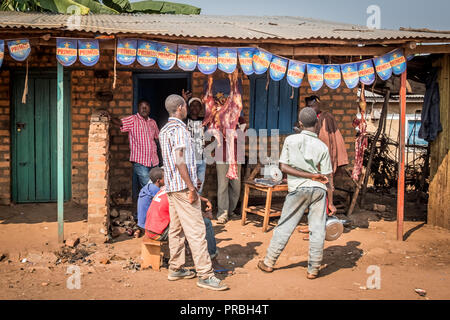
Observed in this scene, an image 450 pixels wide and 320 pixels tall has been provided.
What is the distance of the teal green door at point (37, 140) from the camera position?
7652 mm

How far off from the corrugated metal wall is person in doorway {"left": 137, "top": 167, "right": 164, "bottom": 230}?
478 centimetres

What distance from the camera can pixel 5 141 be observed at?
756 centimetres

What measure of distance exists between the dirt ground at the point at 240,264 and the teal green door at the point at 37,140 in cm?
42

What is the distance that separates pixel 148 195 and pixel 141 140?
173cm

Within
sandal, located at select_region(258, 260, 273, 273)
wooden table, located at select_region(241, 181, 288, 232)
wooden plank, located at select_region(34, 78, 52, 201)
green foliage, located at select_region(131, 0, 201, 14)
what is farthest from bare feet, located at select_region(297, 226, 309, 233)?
green foliage, located at select_region(131, 0, 201, 14)

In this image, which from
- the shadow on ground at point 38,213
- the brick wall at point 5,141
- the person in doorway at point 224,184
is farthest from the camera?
the brick wall at point 5,141

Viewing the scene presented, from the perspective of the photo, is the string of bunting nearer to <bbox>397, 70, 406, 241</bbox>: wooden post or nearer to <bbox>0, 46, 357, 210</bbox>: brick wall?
<bbox>397, 70, 406, 241</bbox>: wooden post

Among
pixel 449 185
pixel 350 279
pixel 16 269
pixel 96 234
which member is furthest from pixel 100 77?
pixel 449 185

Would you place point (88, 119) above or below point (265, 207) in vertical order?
above

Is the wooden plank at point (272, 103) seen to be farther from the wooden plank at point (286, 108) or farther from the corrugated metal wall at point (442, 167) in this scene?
the corrugated metal wall at point (442, 167)

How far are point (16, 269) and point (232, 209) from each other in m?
3.62

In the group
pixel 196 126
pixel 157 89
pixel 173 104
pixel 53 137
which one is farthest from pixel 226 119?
pixel 157 89

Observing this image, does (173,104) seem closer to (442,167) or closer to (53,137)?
(53,137)

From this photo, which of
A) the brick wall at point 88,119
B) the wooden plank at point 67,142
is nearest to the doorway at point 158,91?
the brick wall at point 88,119
